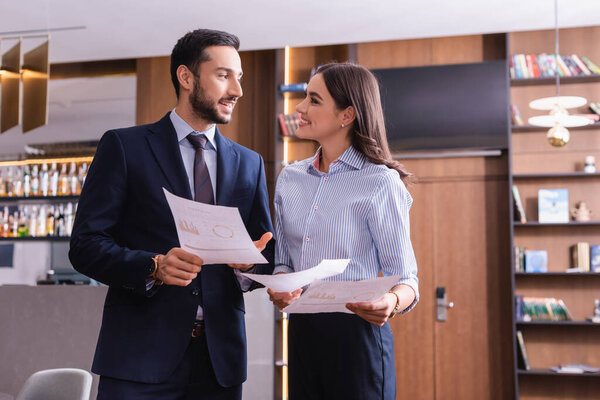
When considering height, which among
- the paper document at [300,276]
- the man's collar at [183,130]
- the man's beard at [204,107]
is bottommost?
the paper document at [300,276]

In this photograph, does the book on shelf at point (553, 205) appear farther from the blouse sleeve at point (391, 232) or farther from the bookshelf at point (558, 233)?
the blouse sleeve at point (391, 232)

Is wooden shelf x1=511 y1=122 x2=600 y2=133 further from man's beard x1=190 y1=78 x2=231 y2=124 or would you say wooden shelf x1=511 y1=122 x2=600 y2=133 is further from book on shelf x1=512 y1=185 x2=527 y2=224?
man's beard x1=190 y1=78 x2=231 y2=124

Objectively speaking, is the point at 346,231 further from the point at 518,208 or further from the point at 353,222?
the point at 518,208

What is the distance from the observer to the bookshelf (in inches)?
209

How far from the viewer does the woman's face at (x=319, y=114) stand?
1.74 meters

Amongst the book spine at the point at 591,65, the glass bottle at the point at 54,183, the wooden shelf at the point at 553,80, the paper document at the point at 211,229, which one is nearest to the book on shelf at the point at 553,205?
the wooden shelf at the point at 553,80

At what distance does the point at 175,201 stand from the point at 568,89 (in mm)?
5205

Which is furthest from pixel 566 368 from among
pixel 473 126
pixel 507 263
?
pixel 473 126

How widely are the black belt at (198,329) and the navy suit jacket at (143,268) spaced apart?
31 millimetres

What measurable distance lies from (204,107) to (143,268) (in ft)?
1.76

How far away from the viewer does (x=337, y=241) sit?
1575mm

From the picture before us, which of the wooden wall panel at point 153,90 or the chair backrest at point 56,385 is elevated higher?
the wooden wall panel at point 153,90

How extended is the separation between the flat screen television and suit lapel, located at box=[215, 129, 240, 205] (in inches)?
161

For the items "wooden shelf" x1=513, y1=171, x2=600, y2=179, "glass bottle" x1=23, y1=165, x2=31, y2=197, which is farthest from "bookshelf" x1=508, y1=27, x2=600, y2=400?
"glass bottle" x1=23, y1=165, x2=31, y2=197
